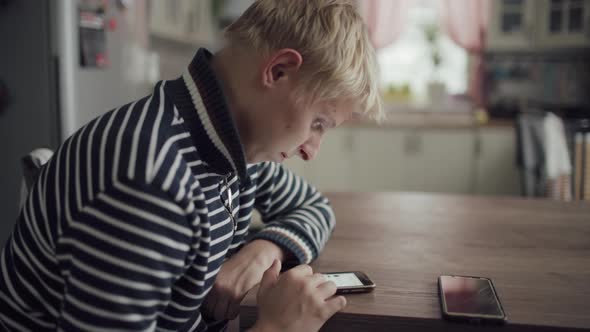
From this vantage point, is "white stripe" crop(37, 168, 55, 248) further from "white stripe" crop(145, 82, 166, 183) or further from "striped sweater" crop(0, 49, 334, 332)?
"white stripe" crop(145, 82, 166, 183)

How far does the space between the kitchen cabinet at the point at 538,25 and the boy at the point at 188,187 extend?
3403mm

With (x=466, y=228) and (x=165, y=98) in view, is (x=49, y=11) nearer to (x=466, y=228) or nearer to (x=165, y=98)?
(x=165, y=98)

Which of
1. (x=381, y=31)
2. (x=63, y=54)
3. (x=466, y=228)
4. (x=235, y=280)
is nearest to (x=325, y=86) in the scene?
(x=235, y=280)

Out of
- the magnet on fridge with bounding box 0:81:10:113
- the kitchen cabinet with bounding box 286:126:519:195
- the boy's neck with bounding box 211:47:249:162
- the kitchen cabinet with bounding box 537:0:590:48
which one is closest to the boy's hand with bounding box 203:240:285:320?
the boy's neck with bounding box 211:47:249:162

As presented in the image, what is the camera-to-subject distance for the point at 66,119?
177 centimetres

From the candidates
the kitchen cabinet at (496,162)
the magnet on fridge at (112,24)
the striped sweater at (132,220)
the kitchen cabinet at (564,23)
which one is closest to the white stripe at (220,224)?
the striped sweater at (132,220)

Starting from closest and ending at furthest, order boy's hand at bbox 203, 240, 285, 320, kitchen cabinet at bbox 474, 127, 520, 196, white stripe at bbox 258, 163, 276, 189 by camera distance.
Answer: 1. boy's hand at bbox 203, 240, 285, 320
2. white stripe at bbox 258, 163, 276, 189
3. kitchen cabinet at bbox 474, 127, 520, 196

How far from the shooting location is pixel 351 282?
2.42 feet

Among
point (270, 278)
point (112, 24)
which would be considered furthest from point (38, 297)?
point (112, 24)

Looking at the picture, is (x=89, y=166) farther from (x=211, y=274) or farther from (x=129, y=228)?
(x=211, y=274)

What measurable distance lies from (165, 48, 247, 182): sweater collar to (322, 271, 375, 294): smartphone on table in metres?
0.21

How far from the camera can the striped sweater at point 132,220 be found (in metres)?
0.55

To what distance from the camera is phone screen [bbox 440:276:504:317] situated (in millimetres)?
646

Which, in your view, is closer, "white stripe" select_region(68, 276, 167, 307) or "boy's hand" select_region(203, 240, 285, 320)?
"white stripe" select_region(68, 276, 167, 307)
